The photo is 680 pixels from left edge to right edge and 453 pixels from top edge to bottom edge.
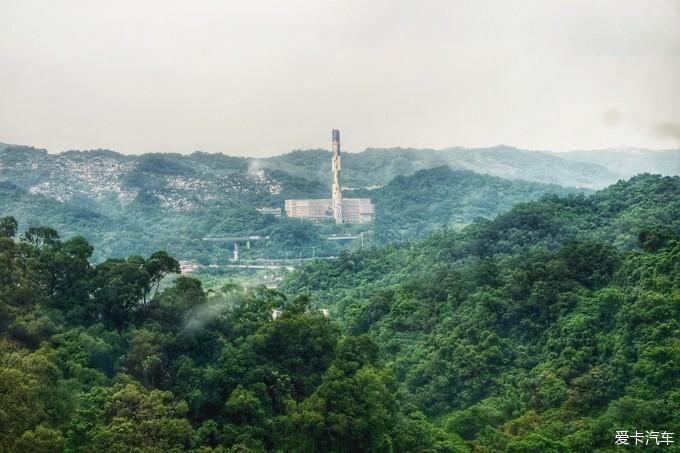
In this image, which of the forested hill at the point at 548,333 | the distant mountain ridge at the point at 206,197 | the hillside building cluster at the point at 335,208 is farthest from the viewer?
the hillside building cluster at the point at 335,208

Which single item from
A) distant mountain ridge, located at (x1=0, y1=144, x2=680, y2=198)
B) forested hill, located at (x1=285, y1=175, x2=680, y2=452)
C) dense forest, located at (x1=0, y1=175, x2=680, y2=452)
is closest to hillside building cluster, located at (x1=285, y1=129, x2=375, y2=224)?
distant mountain ridge, located at (x1=0, y1=144, x2=680, y2=198)

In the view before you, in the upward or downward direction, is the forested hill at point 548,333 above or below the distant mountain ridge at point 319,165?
below

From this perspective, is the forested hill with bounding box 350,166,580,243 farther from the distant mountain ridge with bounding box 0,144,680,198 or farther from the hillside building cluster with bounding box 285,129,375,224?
the distant mountain ridge with bounding box 0,144,680,198

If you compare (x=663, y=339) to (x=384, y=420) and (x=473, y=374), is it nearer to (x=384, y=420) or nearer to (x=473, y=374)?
(x=473, y=374)

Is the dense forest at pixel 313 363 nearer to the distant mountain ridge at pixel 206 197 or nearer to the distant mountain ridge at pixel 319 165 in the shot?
the distant mountain ridge at pixel 319 165

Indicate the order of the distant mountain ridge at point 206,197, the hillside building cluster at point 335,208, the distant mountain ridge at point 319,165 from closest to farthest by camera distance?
the distant mountain ridge at point 206,197
the distant mountain ridge at point 319,165
the hillside building cluster at point 335,208

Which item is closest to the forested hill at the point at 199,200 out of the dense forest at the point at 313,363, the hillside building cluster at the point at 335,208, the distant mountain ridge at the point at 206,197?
the distant mountain ridge at the point at 206,197

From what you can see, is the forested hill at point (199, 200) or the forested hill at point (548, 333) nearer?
the forested hill at point (548, 333)

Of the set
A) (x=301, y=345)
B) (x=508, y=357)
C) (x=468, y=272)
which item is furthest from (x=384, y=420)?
(x=468, y=272)
